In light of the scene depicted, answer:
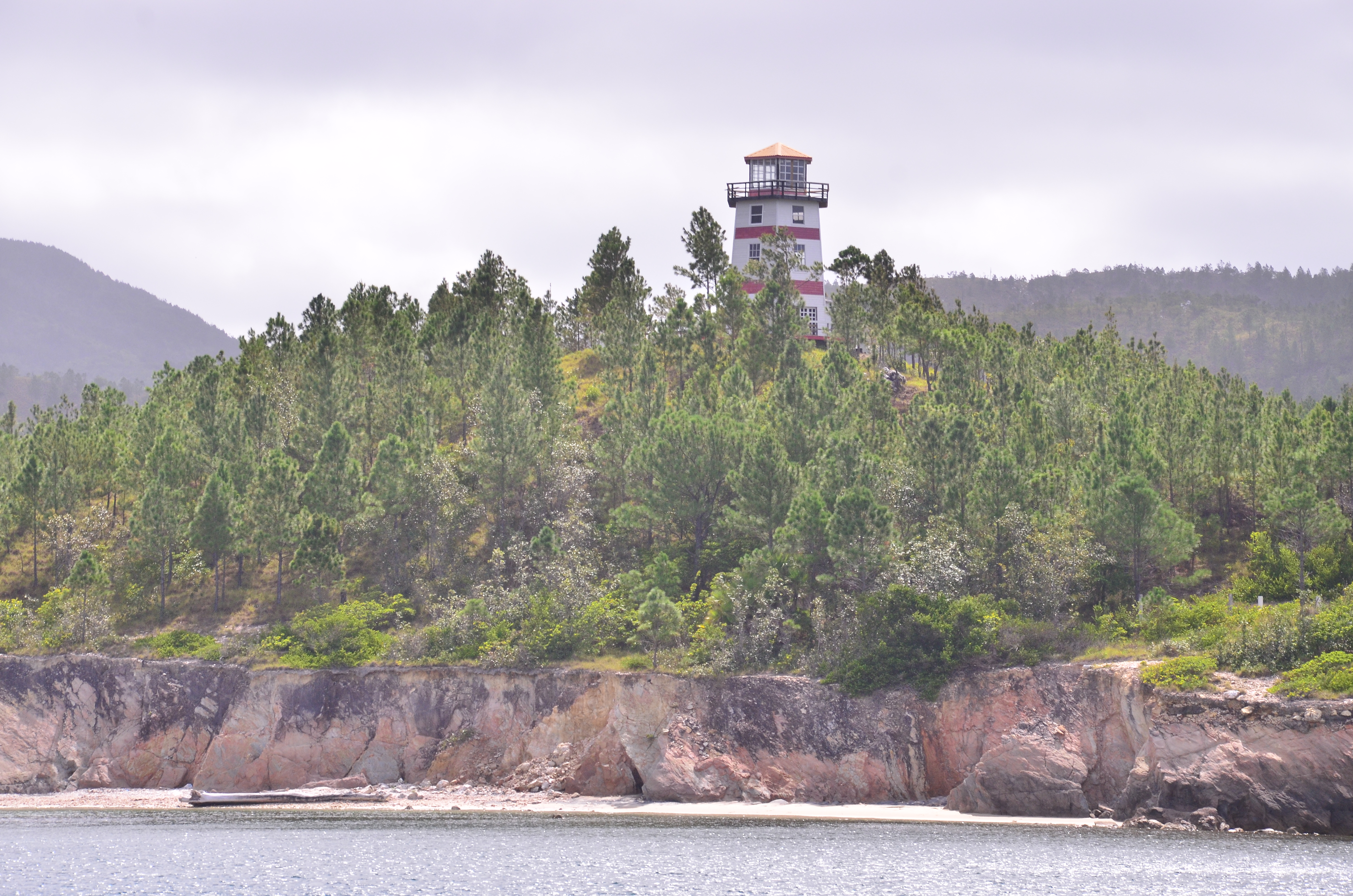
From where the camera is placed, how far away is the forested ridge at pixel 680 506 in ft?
190

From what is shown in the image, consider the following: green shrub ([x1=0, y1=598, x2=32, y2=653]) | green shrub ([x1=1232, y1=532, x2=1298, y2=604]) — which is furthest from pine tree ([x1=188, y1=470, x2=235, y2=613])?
green shrub ([x1=1232, y1=532, x2=1298, y2=604])

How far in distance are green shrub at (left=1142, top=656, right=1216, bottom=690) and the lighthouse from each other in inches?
2171

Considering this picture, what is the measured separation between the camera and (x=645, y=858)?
1737 inches

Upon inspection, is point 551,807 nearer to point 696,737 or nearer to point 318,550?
point 696,737

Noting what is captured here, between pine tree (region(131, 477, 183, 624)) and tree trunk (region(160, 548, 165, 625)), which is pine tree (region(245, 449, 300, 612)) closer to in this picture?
pine tree (region(131, 477, 183, 624))

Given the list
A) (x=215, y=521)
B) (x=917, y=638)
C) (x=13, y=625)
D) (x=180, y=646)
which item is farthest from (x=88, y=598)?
(x=917, y=638)

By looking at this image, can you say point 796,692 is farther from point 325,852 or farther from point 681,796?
point 325,852

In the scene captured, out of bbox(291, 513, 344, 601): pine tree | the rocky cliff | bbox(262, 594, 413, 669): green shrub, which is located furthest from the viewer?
bbox(291, 513, 344, 601): pine tree

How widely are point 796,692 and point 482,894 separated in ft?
72.2

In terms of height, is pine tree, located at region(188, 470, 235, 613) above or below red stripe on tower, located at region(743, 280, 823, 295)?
below

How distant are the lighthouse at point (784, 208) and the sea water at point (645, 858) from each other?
57992 millimetres

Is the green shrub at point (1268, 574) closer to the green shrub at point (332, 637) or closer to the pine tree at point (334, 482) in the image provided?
the green shrub at point (332, 637)

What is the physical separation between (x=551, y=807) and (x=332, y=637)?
16.0m

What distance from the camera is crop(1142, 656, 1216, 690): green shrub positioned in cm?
4897
